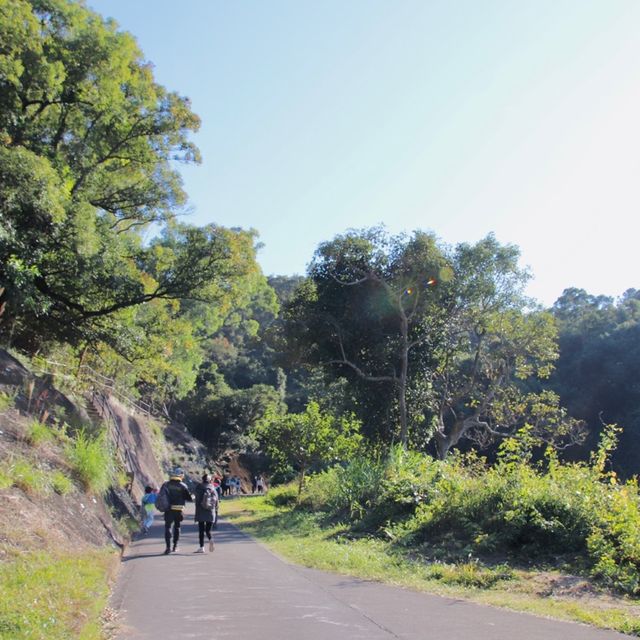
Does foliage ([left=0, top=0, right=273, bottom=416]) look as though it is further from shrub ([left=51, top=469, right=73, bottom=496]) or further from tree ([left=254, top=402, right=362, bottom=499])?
tree ([left=254, top=402, right=362, bottom=499])

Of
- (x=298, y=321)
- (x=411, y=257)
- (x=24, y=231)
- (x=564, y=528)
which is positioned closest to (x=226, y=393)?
(x=298, y=321)

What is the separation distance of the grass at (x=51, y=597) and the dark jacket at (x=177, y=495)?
3929 mm

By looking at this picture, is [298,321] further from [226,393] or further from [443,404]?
[226,393]

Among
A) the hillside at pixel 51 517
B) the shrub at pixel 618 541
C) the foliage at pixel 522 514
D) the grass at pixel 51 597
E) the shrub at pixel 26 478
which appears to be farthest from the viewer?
the foliage at pixel 522 514

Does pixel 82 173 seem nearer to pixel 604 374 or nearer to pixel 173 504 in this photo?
pixel 173 504

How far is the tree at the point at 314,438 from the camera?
2797cm

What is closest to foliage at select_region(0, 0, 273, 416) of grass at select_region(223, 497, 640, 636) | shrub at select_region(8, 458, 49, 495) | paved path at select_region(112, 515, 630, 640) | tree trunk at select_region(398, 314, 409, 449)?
tree trunk at select_region(398, 314, 409, 449)

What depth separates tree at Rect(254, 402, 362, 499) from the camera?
28.0 m

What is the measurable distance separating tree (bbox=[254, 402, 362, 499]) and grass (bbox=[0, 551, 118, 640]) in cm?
1997

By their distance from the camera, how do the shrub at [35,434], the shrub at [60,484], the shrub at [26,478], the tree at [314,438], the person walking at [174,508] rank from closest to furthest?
the shrub at [26,478]
the shrub at [60,484]
the shrub at [35,434]
the person walking at [174,508]
the tree at [314,438]

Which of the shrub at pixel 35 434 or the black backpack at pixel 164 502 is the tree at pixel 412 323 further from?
the shrub at pixel 35 434

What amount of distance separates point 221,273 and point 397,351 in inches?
357

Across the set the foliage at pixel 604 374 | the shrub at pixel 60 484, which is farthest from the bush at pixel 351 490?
the foliage at pixel 604 374

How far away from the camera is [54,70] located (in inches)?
604
